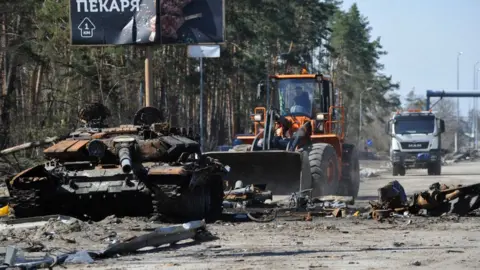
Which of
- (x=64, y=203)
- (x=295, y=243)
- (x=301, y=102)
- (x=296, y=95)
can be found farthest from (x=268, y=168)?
(x=295, y=243)

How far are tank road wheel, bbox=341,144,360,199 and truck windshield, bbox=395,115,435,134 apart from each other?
16557 mm

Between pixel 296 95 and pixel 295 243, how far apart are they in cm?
1193

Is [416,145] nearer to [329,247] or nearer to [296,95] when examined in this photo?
[296,95]

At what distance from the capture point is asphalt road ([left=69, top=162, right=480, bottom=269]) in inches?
382

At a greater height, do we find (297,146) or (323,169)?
(297,146)

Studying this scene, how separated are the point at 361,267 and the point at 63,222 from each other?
17.8 ft

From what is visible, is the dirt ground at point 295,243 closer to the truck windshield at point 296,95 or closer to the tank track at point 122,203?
the tank track at point 122,203

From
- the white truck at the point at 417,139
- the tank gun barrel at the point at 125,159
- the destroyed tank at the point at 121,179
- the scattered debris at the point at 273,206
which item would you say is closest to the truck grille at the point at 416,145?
the white truck at the point at 417,139

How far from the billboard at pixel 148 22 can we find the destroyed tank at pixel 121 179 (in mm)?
8872

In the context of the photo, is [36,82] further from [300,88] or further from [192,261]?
[192,261]

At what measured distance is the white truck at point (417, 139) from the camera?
4031 centimetres

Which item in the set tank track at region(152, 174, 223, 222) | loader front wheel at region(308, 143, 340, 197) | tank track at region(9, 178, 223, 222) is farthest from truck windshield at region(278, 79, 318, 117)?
tank track at region(9, 178, 223, 222)

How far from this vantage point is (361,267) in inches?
368

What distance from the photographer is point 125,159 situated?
49.1 ft
